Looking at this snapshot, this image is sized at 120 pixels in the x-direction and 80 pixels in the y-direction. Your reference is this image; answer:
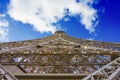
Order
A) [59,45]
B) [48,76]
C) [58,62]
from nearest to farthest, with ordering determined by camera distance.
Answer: [48,76] < [58,62] < [59,45]

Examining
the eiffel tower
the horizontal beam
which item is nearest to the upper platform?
the eiffel tower

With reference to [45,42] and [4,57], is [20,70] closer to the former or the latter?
[4,57]

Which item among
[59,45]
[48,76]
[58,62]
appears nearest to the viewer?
[48,76]

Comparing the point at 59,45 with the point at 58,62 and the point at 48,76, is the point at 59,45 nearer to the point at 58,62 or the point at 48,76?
the point at 58,62

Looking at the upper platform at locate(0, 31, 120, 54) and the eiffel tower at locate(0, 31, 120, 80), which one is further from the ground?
the upper platform at locate(0, 31, 120, 54)

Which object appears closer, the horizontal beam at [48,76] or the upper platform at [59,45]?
the horizontal beam at [48,76]

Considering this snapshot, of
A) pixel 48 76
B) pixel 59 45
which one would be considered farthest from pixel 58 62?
pixel 59 45

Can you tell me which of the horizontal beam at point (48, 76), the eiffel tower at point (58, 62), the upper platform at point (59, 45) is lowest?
the horizontal beam at point (48, 76)

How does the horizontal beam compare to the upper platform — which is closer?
the horizontal beam

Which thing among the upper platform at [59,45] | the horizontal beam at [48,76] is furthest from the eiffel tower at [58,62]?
the upper platform at [59,45]

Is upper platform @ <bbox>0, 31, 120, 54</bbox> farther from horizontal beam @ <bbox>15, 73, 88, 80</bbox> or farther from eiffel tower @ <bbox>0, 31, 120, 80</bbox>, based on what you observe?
horizontal beam @ <bbox>15, 73, 88, 80</bbox>

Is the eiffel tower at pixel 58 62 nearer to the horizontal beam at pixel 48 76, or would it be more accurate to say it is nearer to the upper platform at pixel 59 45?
the horizontal beam at pixel 48 76

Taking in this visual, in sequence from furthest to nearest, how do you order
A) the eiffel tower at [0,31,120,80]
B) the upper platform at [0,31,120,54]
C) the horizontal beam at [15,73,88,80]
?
1. the upper platform at [0,31,120,54]
2. the eiffel tower at [0,31,120,80]
3. the horizontal beam at [15,73,88,80]

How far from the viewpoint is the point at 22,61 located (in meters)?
14.2
